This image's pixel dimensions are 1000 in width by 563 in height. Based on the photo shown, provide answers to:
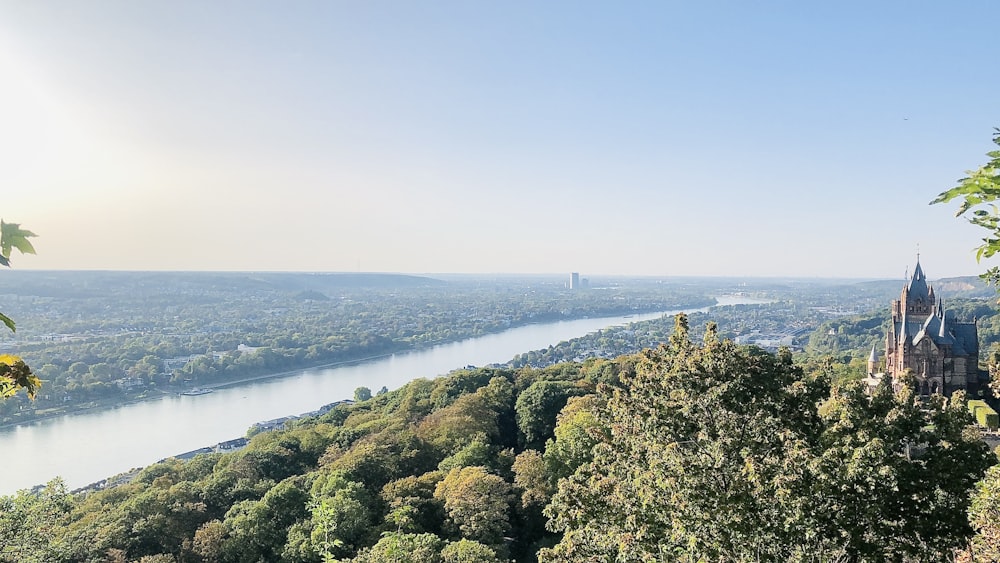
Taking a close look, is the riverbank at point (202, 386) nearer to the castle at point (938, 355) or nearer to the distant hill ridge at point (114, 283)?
the castle at point (938, 355)

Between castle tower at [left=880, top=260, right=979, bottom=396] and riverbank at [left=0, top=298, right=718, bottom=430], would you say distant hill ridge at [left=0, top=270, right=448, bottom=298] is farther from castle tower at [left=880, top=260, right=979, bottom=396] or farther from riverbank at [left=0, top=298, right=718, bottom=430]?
castle tower at [left=880, top=260, right=979, bottom=396]

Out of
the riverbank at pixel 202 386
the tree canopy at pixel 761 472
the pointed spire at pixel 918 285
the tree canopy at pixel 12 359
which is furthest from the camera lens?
the riverbank at pixel 202 386

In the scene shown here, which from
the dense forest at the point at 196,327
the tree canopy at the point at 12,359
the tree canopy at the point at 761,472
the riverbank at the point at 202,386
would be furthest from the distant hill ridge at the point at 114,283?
the tree canopy at the point at 12,359

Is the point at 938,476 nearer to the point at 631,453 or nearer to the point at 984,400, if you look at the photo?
the point at 631,453

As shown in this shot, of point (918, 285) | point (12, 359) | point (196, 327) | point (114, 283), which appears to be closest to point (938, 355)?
point (918, 285)

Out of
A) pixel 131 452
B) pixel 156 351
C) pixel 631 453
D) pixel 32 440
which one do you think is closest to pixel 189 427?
pixel 131 452

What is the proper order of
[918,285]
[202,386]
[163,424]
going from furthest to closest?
[202,386] → [163,424] → [918,285]

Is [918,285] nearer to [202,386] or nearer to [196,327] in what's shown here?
[202,386]

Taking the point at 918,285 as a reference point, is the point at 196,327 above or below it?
below
